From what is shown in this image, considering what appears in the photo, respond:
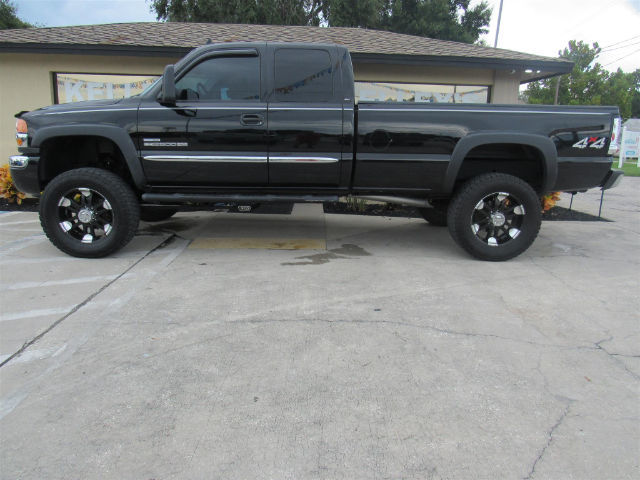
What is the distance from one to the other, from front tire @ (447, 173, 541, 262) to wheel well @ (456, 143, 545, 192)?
1.13 feet

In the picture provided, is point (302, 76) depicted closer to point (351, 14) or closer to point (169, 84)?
point (169, 84)

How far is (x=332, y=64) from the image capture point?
5.31 meters

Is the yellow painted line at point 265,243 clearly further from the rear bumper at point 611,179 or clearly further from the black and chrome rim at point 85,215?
the rear bumper at point 611,179

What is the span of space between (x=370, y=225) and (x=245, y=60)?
3262 millimetres

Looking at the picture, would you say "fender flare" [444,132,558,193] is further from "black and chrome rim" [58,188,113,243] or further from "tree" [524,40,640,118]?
"tree" [524,40,640,118]

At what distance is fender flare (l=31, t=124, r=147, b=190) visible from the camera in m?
5.11

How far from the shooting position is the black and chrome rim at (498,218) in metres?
5.45

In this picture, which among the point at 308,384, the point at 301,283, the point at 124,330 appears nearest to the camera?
the point at 308,384

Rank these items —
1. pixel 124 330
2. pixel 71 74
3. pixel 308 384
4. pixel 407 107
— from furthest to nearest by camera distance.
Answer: pixel 71 74, pixel 407 107, pixel 124 330, pixel 308 384

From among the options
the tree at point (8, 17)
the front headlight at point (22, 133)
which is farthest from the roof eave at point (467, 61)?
the tree at point (8, 17)

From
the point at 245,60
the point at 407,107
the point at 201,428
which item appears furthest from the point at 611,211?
the point at 201,428

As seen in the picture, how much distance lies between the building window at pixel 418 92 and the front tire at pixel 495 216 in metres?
4.68

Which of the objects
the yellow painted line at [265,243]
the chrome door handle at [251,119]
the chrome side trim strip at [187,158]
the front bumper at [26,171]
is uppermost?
the chrome door handle at [251,119]

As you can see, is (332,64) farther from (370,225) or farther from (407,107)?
(370,225)
